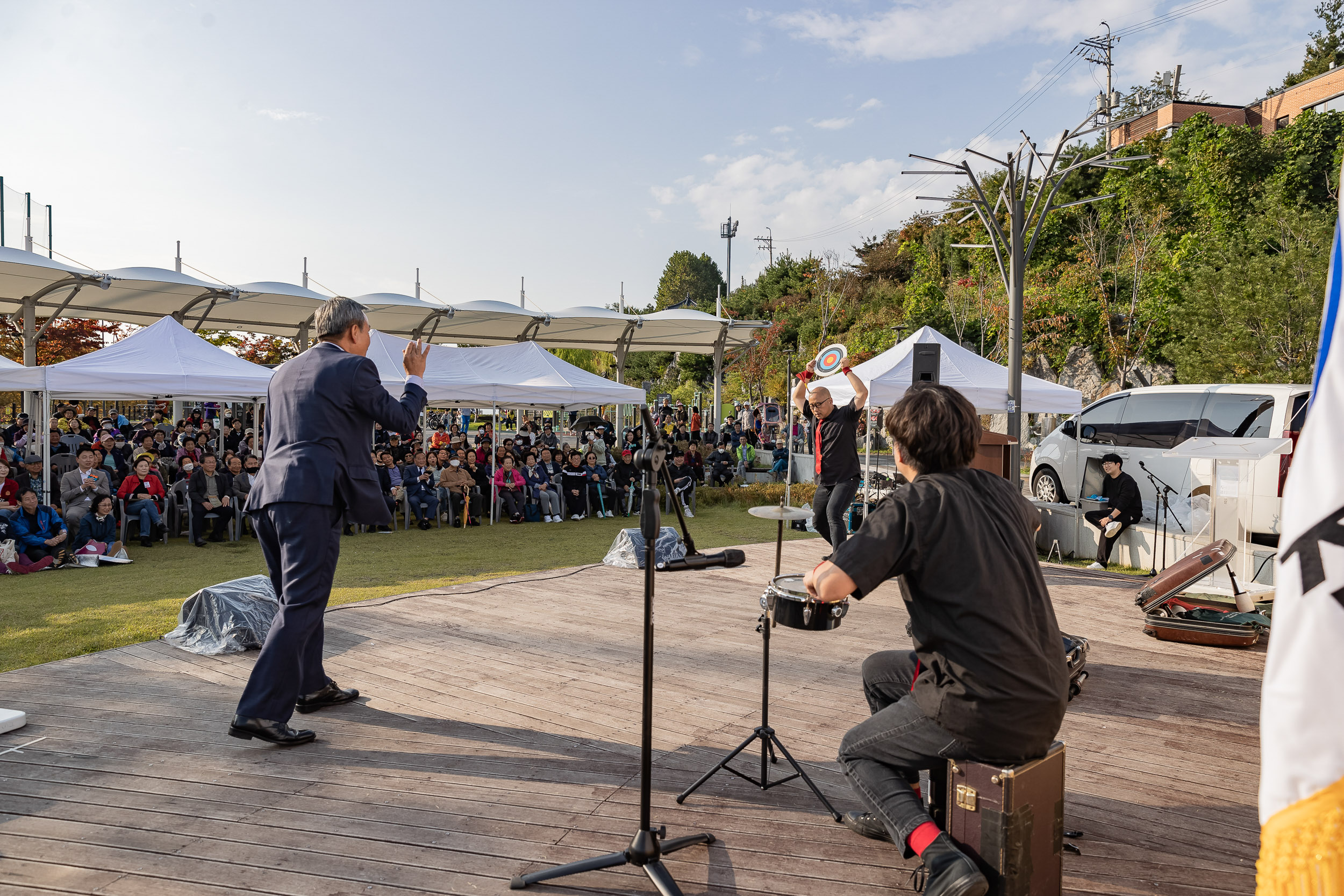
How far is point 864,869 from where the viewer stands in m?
2.57

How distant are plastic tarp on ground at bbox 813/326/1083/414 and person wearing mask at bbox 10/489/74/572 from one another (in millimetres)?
8631

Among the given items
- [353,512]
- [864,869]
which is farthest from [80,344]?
[864,869]

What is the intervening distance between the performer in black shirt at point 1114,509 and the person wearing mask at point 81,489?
11081 mm

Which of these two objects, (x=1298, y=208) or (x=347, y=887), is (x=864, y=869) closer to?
(x=347, y=887)

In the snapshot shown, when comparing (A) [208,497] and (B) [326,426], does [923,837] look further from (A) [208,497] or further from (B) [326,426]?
(A) [208,497]

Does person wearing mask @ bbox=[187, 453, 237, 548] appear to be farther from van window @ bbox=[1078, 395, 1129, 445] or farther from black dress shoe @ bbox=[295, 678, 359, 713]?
van window @ bbox=[1078, 395, 1129, 445]

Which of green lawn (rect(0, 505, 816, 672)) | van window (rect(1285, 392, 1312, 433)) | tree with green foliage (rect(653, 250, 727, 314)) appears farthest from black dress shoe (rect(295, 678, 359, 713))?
tree with green foliage (rect(653, 250, 727, 314))

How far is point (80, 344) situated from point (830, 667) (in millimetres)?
32680

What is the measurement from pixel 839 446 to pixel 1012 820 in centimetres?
522

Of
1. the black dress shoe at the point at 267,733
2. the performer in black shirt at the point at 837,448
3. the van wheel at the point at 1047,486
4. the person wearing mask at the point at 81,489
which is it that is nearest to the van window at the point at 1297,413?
the van wheel at the point at 1047,486

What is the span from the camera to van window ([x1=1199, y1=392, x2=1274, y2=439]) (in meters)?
9.35

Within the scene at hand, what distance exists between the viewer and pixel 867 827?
2.77 m

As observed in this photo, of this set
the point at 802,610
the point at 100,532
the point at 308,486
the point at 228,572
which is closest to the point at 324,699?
the point at 308,486

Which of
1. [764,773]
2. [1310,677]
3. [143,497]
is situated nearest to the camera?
[1310,677]
